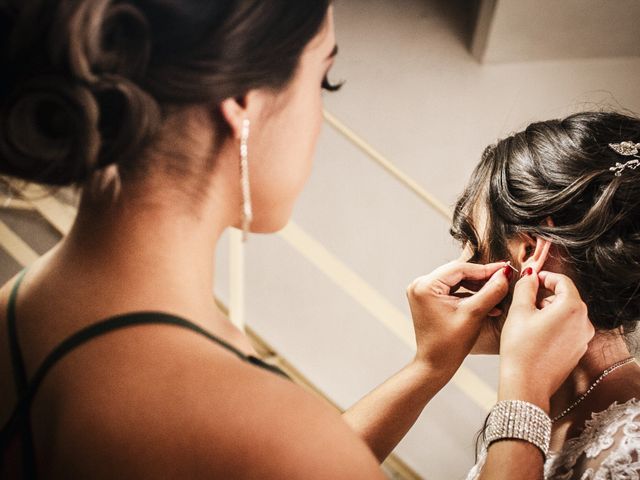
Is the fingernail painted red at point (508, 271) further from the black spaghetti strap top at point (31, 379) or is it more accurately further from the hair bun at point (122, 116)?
the hair bun at point (122, 116)

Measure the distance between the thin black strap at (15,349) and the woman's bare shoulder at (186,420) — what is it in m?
0.06

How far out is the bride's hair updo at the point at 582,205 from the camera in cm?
109

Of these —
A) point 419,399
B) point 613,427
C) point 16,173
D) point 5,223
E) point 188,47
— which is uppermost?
point 188,47

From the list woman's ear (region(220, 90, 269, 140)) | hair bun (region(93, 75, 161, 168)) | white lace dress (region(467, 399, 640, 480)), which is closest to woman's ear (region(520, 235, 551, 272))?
white lace dress (region(467, 399, 640, 480))

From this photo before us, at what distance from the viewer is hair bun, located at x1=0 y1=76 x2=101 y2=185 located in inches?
23.5

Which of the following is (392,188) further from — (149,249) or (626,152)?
(149,249)

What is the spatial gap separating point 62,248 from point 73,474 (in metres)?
0.26

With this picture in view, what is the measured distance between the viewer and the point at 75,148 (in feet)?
2.03

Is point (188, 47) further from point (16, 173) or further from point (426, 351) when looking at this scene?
point (426, 351)

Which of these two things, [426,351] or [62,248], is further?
[426,351]

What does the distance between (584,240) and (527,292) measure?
0.58ft

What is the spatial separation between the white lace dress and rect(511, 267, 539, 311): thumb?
0.25m

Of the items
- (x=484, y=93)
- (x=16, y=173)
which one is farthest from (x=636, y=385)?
(x=16, y=173)

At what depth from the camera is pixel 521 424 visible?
2.78 feet
